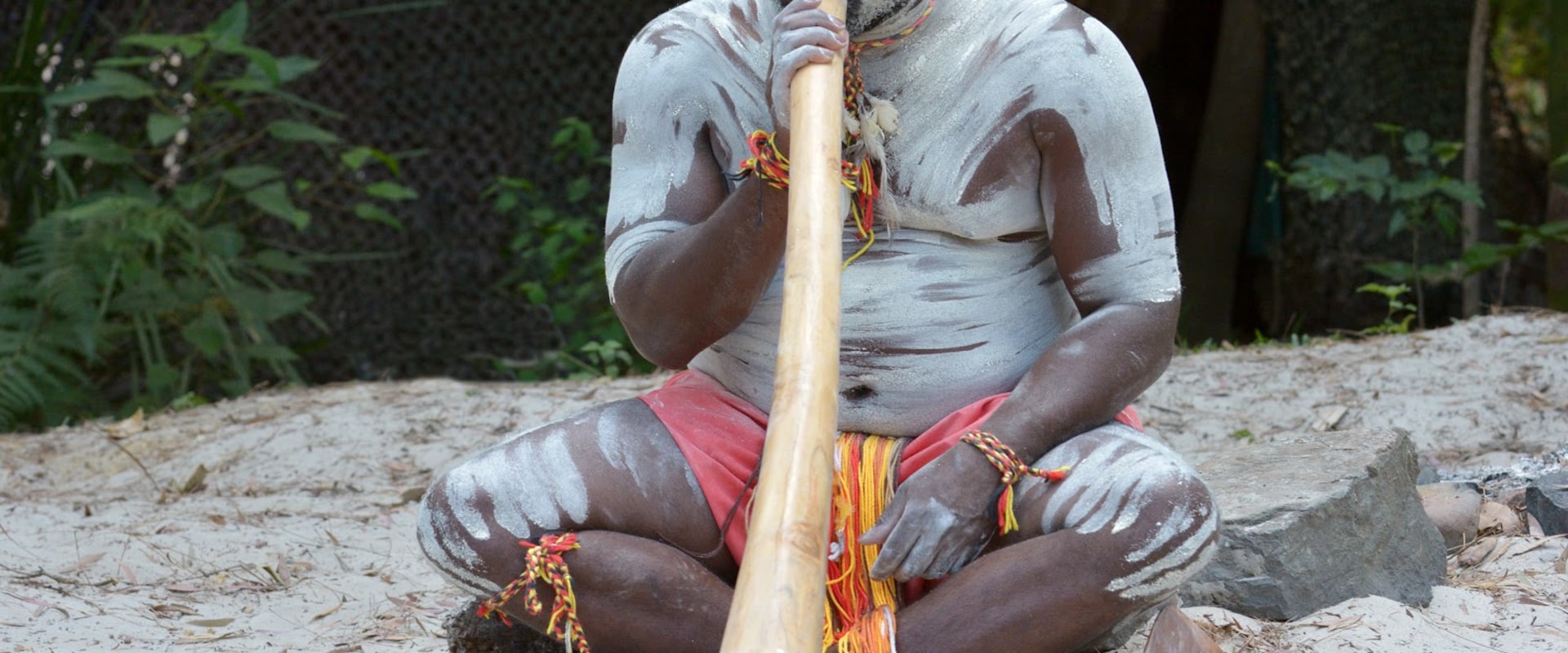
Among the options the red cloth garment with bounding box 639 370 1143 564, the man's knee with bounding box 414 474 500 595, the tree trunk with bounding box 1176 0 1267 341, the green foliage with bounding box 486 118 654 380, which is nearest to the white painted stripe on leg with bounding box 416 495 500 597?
the man's knee with bounding box 414 474 500 595

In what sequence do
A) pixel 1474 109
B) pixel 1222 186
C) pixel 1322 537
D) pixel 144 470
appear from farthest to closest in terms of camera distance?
pixel 1222 186
pixel 1474 109
pixel 144 470
pixel 1322 537

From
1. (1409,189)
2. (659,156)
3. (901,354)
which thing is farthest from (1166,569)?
(1409,189)

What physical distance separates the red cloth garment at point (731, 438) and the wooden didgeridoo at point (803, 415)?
12.6 inches

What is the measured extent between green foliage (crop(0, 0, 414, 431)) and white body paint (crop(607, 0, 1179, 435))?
2.99 meters

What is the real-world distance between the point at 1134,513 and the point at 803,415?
435mm

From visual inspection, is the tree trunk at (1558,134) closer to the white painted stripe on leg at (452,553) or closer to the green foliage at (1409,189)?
the green foliage at (1409,189)

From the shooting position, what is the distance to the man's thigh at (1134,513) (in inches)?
70.6

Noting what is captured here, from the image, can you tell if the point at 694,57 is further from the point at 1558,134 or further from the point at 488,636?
the point at 1558,134

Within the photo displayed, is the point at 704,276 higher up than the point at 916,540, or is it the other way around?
the point at 704,276

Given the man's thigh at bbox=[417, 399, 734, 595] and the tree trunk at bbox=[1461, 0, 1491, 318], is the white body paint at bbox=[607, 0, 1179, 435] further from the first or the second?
the tree trunk at bbox=[1461, 0, 1491, 318]

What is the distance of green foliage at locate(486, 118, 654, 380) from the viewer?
5.12 meters

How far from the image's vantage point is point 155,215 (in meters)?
4.81

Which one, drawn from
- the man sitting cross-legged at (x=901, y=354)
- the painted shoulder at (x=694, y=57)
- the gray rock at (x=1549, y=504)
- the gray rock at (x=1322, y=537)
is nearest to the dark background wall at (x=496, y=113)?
the gray rock at (x=1549, y=504)

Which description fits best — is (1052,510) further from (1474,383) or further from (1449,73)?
(1449,73)
